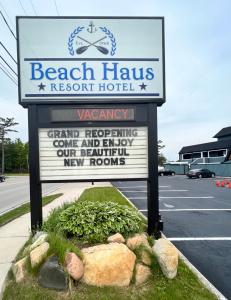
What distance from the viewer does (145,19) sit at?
694cm

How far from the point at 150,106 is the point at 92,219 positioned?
7.90ft

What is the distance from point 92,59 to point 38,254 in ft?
12.3

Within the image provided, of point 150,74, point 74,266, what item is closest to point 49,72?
point 150,74

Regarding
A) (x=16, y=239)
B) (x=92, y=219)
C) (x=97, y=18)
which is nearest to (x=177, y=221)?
(x=16, y=239)

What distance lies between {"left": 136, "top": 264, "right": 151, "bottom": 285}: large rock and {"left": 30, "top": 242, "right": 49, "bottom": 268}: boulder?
1.25m

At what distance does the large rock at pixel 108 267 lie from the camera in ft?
15.1

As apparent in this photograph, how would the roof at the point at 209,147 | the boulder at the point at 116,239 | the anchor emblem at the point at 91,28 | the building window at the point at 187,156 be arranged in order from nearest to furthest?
the boulder at the point at 116,239 < the anchor emblem at the point at 91,28 < the roof at the point at 209,147 < the building window at the point at 187,156

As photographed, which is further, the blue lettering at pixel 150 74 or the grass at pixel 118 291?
the blue lettering at pixel 150 74

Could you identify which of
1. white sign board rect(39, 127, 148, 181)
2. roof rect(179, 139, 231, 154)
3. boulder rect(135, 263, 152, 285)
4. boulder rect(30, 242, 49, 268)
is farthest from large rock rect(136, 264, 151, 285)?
roof rect(179, 139, 231, 154)

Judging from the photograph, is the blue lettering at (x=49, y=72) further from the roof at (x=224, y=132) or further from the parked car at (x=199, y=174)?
the roof at (x=224, y=132)

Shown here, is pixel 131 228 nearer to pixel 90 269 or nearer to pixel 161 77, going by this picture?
pixel 90 269

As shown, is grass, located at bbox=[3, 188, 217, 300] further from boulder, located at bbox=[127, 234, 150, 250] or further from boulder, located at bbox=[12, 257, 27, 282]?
boulder, located at bbox=[127, 234, 150, 250]

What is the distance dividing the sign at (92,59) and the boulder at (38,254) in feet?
9.27

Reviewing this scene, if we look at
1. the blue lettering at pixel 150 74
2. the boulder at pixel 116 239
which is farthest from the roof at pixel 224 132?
the boulder at pixel 116 239
